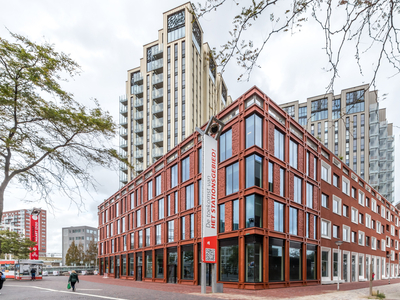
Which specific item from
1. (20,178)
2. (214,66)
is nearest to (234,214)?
(20,178)

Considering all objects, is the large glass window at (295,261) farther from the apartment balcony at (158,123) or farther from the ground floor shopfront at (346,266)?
the apartment balcony at (158,123)

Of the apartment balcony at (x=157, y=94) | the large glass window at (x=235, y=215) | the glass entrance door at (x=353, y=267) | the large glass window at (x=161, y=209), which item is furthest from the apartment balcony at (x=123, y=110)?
the glass entrance door at (x=353, y=267)

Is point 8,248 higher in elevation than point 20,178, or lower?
lower

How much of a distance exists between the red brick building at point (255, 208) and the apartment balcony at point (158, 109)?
54.3 feet

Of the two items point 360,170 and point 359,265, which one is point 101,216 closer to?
point 359,265

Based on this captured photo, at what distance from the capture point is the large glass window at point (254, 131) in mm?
25062

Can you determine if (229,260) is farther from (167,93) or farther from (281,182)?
(167,93)

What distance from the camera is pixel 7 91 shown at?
28.5 ft

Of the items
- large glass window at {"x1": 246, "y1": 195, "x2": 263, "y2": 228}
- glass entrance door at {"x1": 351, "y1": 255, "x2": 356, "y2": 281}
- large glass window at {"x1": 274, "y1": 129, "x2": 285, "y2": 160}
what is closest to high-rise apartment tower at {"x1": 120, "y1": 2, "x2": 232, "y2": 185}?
large glass window at {"x1": 274, "y1": 129, "x2": 285, "y2": 160}

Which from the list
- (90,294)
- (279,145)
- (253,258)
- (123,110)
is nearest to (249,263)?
(253,258)

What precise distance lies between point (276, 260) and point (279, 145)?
9249 mm

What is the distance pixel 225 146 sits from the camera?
1118 inches

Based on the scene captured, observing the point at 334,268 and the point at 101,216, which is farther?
the point at 101,216

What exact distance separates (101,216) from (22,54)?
6522cm
